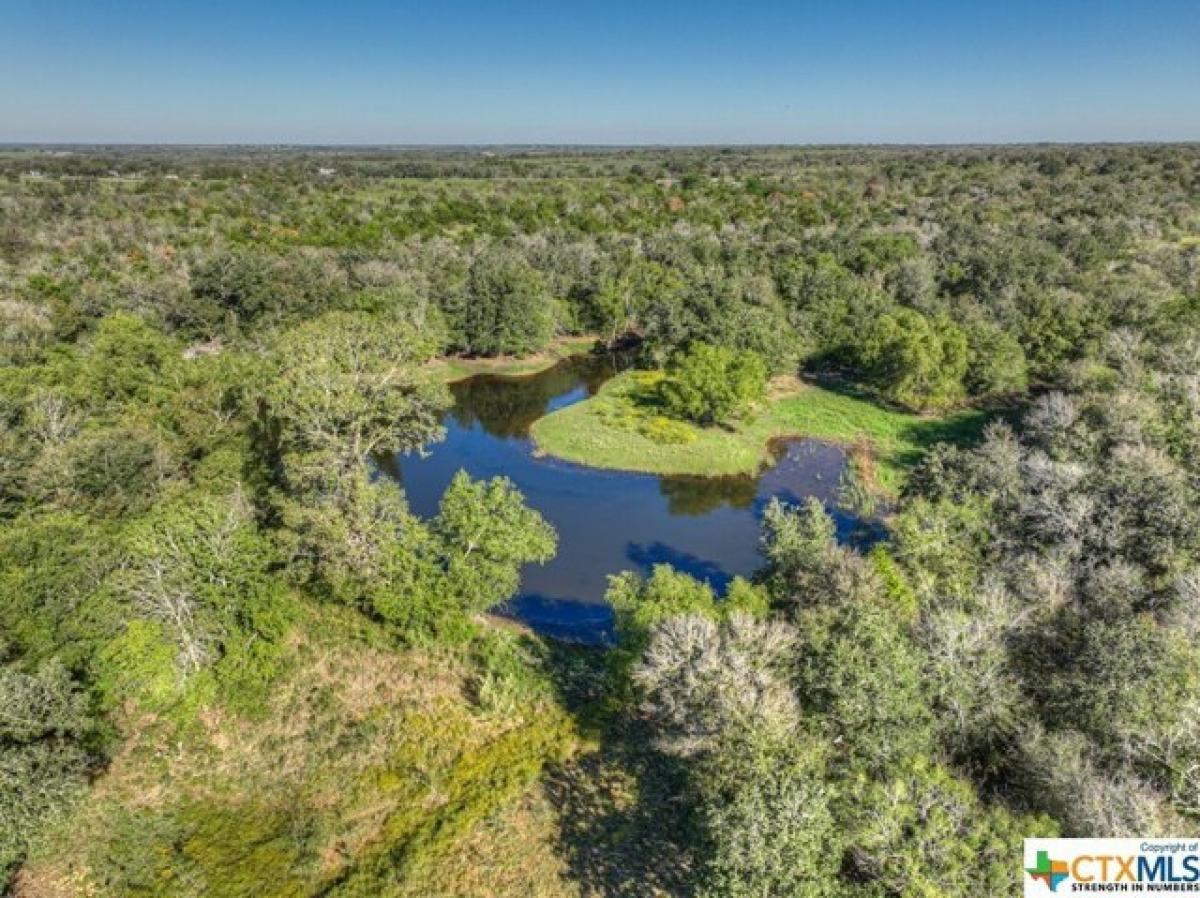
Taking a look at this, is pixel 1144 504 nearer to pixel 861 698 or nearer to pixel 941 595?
pixel 941 595

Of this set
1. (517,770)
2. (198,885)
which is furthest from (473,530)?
(198,885)

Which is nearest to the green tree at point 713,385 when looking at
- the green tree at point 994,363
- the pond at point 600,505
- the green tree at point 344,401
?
the pond at point 600,505

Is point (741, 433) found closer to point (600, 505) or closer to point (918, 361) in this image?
point (918, 361)

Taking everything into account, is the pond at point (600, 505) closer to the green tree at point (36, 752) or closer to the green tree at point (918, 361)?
the green tree at point (918, 361)

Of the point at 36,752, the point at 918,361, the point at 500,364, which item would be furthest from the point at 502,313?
the point at 36,752

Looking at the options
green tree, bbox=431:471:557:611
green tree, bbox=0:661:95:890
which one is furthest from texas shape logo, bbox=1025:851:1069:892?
green tree, bbox=0:661:95:890
